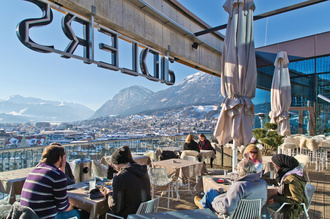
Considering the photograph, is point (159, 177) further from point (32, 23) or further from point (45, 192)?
point (32, 23)

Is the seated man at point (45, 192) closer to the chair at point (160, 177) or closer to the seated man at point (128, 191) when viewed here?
the seated man at point (128, 191)

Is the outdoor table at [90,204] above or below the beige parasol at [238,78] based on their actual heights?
below

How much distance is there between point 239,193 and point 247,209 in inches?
8.6

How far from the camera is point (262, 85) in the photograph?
14.8 metres

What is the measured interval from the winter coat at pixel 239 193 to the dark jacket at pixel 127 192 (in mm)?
859

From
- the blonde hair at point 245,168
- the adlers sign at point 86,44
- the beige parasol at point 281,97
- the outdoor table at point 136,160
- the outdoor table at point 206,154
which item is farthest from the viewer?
the beige parasol at point 281,97

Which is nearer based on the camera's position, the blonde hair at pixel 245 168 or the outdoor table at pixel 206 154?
the blonde hair at pixel 245 168

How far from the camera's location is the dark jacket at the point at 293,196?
2643mm

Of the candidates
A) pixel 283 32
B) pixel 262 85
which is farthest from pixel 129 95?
pixel 283 32

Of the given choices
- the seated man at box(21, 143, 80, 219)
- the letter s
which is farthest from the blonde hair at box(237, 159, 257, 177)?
the letter s

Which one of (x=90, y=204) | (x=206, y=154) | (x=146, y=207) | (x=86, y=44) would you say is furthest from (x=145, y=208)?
(x=206, y=154)

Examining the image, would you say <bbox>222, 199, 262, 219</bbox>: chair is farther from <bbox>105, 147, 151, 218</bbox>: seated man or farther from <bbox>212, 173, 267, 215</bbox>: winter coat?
<bbox>105, 147, 151, 218</bbox>: seated man

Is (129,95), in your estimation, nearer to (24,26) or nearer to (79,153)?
(79,153)

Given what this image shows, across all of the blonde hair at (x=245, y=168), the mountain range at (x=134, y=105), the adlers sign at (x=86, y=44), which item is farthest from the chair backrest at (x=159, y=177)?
the mountain range at (x=134, y=105)
